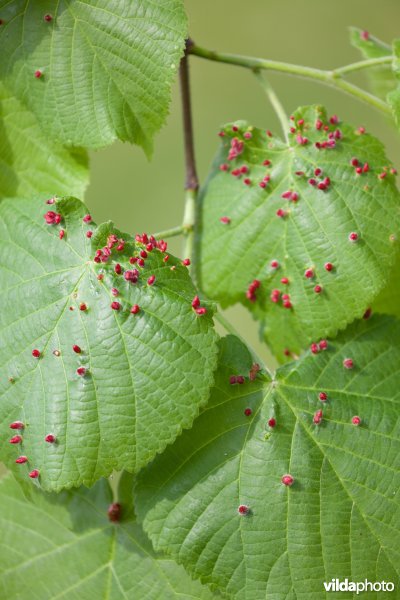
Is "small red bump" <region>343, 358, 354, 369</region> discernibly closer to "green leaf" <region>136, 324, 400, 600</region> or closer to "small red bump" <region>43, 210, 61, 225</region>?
"green leaf" <region>136, 324, 400, 600</region>

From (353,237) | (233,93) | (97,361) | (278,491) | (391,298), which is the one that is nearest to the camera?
(97,361)

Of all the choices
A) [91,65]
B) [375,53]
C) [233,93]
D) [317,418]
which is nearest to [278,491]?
[317,418]

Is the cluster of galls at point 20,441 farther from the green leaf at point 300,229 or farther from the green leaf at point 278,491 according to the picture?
the green leaf at point 300,229

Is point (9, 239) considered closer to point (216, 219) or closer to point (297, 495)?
point (216, 219)

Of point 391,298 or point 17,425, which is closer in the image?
point 17,425

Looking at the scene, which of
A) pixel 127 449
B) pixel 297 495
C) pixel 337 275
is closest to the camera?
pixel 127 449

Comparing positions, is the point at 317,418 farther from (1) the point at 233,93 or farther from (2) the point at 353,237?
(1) the point at 233,93

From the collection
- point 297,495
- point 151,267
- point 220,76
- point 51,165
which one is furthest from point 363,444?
point 220,76

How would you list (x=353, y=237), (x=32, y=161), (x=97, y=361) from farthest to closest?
1. (x=32, y=161)
2. (x=353, y=237)
3. (x=97, y=361)
